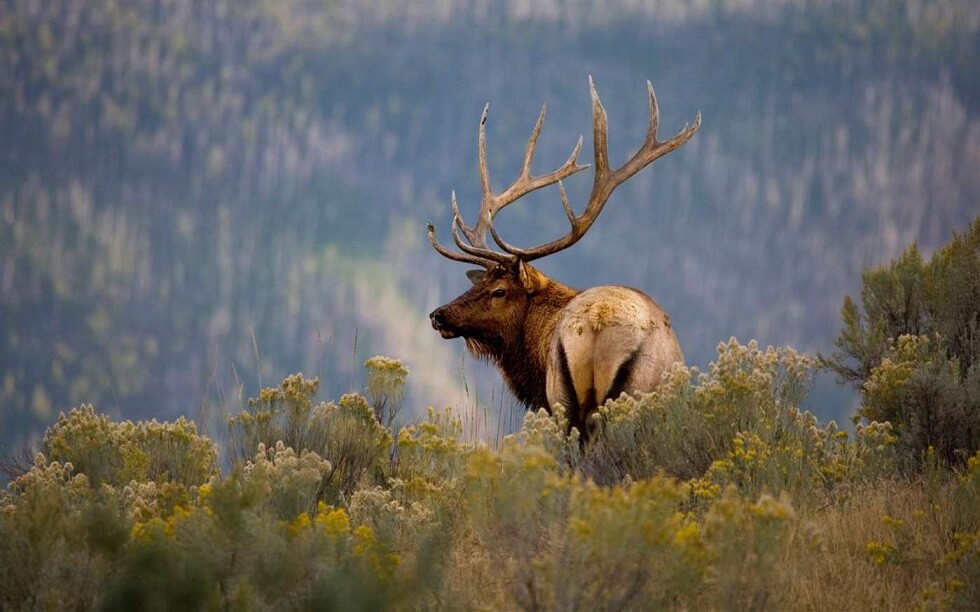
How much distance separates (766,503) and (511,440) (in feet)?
6.09

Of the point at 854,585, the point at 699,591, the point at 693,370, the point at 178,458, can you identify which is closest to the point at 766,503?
the point at 699,591

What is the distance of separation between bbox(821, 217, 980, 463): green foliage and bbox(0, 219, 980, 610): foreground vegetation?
0.02 metres

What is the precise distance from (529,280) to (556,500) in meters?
5.38

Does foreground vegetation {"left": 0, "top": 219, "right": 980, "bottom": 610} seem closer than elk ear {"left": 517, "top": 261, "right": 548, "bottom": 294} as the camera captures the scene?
Yes

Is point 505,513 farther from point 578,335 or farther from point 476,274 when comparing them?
point 476,274

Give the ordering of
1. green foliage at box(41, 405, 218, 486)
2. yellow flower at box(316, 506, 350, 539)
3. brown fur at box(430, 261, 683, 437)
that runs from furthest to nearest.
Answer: brown fur at box(430, 261, 683, 437) < green foliage at box(41, 405, 218, 486) < yellow flower at box(316, 506, 350, 539)

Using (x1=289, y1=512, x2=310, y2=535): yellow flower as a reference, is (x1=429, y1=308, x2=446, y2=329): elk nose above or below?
above

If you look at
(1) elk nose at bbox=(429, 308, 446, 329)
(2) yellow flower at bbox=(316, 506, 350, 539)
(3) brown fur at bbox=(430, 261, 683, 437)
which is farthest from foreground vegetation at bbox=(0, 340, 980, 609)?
(1) elk nose at bbox=(429, 308, 446, 329)

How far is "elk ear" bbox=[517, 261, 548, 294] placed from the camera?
933 cm

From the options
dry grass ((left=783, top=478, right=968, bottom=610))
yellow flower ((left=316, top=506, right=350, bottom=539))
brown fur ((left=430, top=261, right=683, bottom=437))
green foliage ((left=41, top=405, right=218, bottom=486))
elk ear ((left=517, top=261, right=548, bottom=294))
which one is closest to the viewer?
yellow flower ((left=316, top=506, right=350, bottom=539))

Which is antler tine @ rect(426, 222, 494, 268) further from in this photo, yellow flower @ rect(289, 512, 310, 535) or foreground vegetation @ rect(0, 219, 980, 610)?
yellow flower @ rect(289, 512, 310, 535)

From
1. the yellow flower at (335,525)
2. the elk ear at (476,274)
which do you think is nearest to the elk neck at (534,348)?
the elk ear at (476,274)

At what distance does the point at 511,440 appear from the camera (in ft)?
17.4

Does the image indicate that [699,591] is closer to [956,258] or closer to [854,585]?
[854,585]
